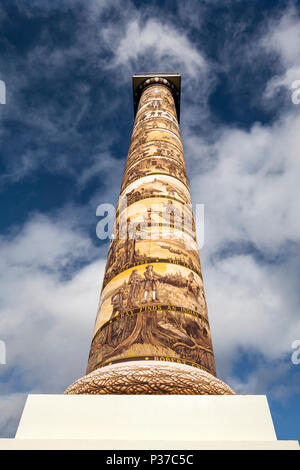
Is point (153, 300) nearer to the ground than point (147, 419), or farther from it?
farther from it

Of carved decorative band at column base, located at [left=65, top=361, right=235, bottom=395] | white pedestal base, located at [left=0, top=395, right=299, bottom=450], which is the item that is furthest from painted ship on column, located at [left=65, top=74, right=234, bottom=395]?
white pedestal base, located at [left=0, top=395, right=299, bottom=450]

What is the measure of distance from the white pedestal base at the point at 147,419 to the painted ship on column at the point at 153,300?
0.27 m

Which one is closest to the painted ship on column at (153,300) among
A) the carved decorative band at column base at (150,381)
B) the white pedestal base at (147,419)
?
the carved decorative band at column base at (150,381)

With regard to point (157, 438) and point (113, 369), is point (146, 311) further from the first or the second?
point (157, 438)

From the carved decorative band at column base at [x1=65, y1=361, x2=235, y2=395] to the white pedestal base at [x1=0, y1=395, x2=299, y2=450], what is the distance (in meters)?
0.22

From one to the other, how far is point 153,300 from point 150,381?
3.24 ft

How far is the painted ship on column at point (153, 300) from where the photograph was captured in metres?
2.88

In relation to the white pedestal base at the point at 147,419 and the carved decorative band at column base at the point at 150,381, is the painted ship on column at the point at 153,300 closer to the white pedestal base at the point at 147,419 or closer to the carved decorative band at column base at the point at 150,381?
the carved decorative band at column base at the point at 150,381

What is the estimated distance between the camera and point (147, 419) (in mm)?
2398

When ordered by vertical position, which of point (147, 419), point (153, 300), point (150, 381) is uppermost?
point (153, 300)

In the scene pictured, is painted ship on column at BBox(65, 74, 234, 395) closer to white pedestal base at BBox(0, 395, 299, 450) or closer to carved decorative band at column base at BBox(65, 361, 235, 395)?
carved decorative band at column base at BBox(65, 361, 235, 395)

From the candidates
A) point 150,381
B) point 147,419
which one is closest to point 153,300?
point 150,381

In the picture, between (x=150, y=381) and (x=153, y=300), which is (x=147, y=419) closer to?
(x=150, y=381)

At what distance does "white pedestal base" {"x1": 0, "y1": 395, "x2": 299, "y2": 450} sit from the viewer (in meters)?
2.34
